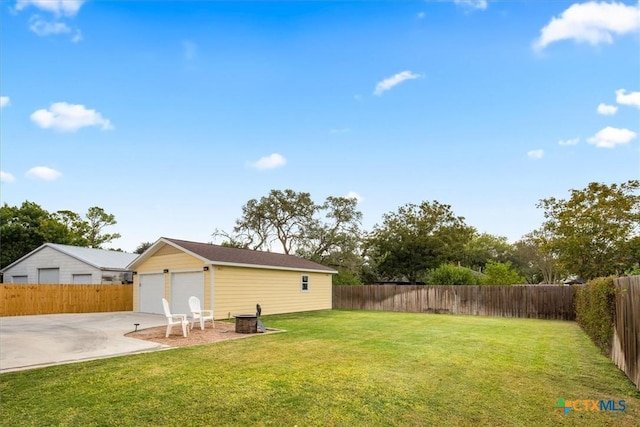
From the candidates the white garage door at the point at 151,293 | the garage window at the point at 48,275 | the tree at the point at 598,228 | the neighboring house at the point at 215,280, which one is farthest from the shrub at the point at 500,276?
the garage window at the point at 48,275

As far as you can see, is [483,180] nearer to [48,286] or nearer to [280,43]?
[280,43]

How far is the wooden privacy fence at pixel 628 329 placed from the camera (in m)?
5.58

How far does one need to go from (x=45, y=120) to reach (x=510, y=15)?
15.2 m

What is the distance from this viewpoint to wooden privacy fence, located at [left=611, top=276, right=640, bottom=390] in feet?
18.3

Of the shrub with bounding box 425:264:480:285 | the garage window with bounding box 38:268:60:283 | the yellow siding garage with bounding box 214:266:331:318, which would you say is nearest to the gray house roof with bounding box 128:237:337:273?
the yellow siding garage with bounding box 214:266:331:318

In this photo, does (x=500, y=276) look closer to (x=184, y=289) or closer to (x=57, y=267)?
(x=184, y=289)

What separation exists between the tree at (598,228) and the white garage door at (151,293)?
23.2 meters

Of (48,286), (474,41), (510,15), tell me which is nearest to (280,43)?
(474,41)

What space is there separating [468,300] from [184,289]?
13245 mm

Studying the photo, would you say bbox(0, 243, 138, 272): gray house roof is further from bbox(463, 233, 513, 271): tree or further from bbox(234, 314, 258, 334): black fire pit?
bbox(463, 233, 513, 271): tree

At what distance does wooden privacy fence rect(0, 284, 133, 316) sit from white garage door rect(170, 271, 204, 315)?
471 cm

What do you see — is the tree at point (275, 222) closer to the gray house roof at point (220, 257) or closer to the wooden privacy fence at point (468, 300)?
the wooden privacy fence at point (468, 300)

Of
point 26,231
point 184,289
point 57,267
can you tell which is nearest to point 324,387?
point 184,289

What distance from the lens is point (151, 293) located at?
58.1ft
